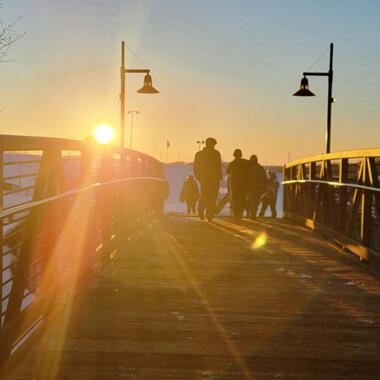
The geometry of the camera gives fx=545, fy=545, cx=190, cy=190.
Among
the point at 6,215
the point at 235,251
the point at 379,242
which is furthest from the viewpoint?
the point at 235,251

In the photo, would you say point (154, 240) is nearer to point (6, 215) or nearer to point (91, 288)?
point (91, 288)

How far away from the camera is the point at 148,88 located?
1579 centimetres

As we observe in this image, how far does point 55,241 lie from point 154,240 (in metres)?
3.91

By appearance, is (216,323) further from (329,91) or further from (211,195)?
(329,91)

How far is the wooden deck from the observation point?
3061mm

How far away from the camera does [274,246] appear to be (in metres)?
7.63

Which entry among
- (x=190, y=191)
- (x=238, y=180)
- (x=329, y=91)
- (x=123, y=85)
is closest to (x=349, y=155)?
(x=238, y=180)

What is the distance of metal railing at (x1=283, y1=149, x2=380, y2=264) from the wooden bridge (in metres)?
0.03

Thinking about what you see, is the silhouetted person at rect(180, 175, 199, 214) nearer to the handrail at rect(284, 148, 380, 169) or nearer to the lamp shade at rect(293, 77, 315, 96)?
the lamp shade at rect(293, 77, 315, 96)

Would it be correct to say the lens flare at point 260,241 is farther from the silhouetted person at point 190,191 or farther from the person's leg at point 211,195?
the silhouetted person at point 190,191

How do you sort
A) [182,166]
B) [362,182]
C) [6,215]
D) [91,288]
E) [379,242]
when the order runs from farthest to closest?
[182,166] < [362,182] < [379,242] < [91,288] < [6,215]

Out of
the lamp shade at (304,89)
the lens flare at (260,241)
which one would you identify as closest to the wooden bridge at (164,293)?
the lens flare at (260,241)

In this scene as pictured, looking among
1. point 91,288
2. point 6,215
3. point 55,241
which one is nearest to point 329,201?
point 91,288

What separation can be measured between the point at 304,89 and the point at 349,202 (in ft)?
29.0
